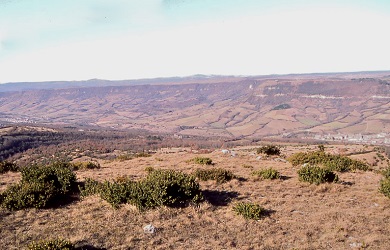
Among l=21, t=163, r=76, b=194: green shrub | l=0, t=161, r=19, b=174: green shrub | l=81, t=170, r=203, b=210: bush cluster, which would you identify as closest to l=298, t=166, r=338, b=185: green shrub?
l=81, t=170, r=203, b=210: bush cluster

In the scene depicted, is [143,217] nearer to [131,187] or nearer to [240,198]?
[131,187]

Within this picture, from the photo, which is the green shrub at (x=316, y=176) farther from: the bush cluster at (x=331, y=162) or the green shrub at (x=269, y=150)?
the green shrub at (x=269, y=150)

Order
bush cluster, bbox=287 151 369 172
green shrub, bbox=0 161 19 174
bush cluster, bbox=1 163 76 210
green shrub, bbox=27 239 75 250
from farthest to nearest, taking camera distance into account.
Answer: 1. bush cluster, bbox=287 151 369 172
2. green shrub, bbox=0 161 19 174
3. bush cluster, bbox=1 163 76 210
4. green shrub, bbox=27 239 75 250

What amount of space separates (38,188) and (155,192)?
21.3 feet

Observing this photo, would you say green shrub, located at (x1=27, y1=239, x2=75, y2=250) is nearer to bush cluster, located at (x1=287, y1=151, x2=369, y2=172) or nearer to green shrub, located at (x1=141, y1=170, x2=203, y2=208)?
green shrub, located at (x1=141, y1=170, x2=203, y2=208)

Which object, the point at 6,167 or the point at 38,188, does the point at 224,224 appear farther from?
the point at 6,167

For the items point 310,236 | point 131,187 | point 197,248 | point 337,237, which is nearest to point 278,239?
point 310,236

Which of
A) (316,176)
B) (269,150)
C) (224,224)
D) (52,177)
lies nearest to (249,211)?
(224,224)

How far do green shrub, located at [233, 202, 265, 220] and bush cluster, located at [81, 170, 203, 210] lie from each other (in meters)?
2.23

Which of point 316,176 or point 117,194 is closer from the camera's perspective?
point 117,194

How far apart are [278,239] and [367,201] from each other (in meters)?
8.28

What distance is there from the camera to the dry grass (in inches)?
457

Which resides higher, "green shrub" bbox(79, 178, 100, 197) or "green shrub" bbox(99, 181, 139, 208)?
"green shrub" bbox(99, 181, 139, 208)

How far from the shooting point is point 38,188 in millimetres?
15430
